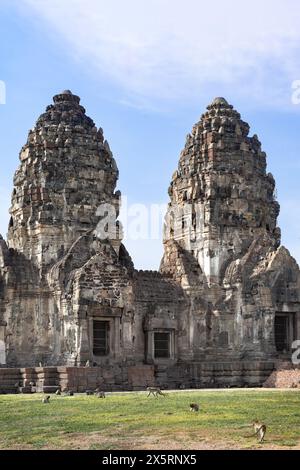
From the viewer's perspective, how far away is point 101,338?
36812 millimetres

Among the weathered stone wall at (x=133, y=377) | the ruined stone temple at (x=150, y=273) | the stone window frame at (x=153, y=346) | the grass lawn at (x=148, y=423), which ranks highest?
the ruined stone temple at (x=150, y=273)

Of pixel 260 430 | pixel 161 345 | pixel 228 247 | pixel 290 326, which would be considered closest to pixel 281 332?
pixel 290 326

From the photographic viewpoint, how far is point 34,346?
3719 cm

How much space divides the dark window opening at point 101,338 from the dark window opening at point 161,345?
11.5 feet

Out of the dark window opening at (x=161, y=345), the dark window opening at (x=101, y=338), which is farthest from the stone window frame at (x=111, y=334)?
the dark window opening at (x=161, y=345)

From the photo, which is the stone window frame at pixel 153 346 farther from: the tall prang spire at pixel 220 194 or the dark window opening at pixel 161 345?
the tall prang spire at pixel 220 194

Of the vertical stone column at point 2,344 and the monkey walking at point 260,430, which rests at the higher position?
the vertical stone column at point 2,344

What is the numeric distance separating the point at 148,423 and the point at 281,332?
70.3 ft

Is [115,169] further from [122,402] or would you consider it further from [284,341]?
[122,402]

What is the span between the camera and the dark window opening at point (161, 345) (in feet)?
130

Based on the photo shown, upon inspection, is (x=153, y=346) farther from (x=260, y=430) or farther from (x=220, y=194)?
(x=260, y=430)
